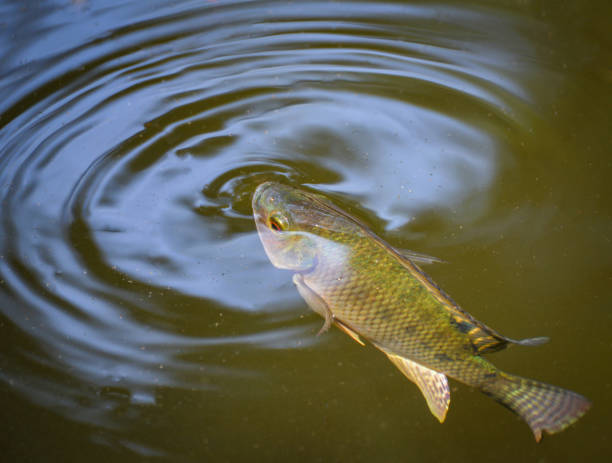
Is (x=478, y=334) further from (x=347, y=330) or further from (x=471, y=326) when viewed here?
(x=347, y=330)

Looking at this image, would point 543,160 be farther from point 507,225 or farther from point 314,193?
point 314,193

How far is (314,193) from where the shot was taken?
2.74 metres

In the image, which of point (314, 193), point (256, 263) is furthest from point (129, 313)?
point (314, 193)

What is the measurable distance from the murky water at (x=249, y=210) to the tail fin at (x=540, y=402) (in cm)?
39

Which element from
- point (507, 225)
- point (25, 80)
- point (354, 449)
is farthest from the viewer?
point (25, 80)

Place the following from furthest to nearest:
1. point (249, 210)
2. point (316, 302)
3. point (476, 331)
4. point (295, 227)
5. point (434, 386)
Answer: point (249, 210)
point (295, 227)
point (316, 302)
point (434, 386)
point (476, 331)

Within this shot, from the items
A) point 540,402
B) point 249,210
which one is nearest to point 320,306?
point 249,210

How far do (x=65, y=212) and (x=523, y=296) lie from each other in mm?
2478

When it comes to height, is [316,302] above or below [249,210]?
below

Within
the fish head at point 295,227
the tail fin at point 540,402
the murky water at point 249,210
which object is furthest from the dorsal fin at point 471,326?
the murky water at point 249,210

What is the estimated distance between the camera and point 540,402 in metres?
1.90

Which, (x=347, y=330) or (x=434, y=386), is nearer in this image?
(x=434, y=386)

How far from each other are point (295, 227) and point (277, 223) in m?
0.10

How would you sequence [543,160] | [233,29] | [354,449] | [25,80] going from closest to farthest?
[354,449]
[543,160]
[25,80]
[233,29]
